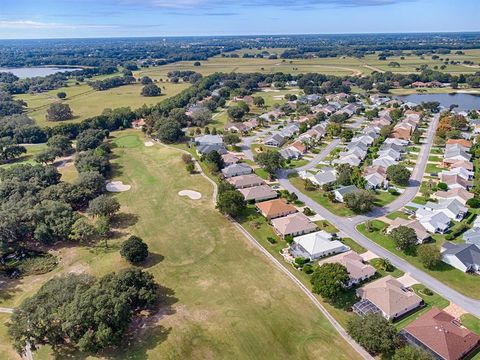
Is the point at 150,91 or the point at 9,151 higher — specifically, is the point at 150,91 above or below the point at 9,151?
above

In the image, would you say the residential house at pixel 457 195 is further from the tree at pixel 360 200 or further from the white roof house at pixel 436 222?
the tree at pixel 360 200

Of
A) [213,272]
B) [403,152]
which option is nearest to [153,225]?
[213,272]

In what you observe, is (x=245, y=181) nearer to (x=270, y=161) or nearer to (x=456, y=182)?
(x=270, y=161)

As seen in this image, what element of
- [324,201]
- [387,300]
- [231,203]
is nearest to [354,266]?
[387,300]

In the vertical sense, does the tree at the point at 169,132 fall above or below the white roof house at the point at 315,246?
above

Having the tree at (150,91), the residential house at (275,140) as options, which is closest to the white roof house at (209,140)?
the residential house at (275,140)

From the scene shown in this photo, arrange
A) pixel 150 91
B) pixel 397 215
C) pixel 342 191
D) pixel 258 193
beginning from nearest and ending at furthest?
1. pixel 397 215
2. pixel 342 191
3. pixel 258 193
4. pixel 150 91
